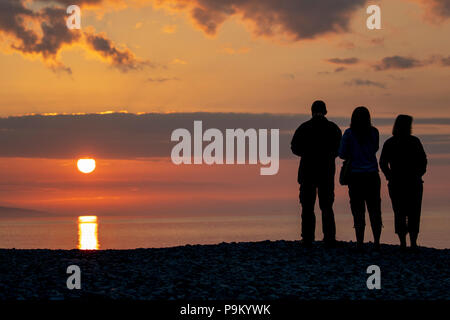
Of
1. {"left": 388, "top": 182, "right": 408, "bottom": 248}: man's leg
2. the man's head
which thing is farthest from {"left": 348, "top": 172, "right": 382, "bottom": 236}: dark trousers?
the man's head

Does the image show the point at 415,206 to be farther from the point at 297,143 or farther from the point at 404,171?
the point at 297,143

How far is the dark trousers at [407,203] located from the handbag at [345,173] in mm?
1260

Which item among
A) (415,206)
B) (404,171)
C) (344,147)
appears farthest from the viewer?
(415,206)

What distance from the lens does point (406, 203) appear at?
14.6m

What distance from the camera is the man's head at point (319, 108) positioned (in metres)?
14.3

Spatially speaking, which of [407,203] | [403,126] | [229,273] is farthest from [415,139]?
[229,273]

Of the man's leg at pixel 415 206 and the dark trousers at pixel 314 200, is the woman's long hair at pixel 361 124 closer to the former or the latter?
the dark trousers at pixel 314 200

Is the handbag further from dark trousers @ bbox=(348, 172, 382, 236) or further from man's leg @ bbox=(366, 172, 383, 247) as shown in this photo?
man's leg @ bbox=(366, 172, 383, 247)

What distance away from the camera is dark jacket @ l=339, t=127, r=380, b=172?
45.7 ft

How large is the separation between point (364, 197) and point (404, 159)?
1.29 metres

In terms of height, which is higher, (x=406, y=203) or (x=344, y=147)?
(x=344, y=147)
